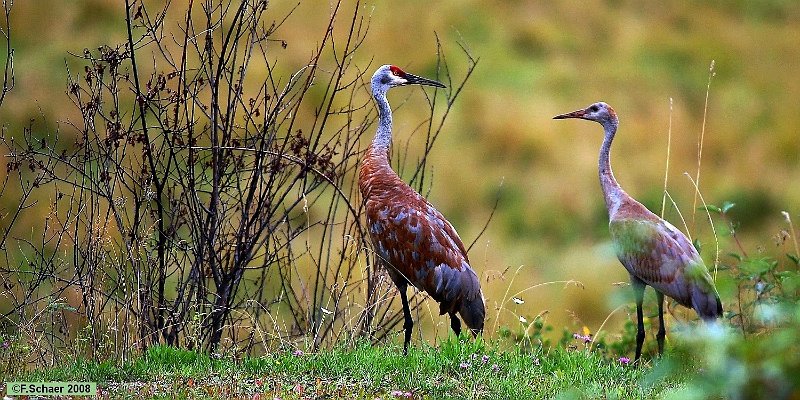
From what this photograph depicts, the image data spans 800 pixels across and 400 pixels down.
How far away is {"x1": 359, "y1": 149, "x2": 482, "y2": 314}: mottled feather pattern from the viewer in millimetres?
6812

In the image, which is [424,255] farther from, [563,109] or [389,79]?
[563,109]

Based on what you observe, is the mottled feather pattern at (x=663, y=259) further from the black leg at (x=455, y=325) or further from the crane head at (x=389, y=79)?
the crane head at (x=389, y=79)

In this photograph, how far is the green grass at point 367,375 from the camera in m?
5.29

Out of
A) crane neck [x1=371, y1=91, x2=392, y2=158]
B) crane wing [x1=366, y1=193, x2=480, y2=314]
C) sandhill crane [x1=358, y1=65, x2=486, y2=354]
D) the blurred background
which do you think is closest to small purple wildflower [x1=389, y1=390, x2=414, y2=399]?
sandhill crane [x1=358, y1=65, x2=486, y2=354]

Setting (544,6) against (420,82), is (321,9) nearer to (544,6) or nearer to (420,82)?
(544,6)

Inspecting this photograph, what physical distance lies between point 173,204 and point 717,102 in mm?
9767

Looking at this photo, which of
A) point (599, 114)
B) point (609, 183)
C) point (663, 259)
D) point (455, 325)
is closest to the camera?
point (663, 259)

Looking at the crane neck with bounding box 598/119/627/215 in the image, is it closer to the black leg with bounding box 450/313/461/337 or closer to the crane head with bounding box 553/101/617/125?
the crane head with bounding box 553/101/617/125

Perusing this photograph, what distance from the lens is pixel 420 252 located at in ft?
22.3

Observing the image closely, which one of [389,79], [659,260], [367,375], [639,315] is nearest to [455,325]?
[639,315]

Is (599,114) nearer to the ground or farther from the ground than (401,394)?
farther from the ground

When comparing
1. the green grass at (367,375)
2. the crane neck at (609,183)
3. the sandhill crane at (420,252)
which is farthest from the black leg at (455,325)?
the crane neck at (609,183)

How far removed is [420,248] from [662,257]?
4.49 ft

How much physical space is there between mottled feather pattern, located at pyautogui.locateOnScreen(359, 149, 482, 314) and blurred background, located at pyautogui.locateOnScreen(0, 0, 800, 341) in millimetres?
3641
